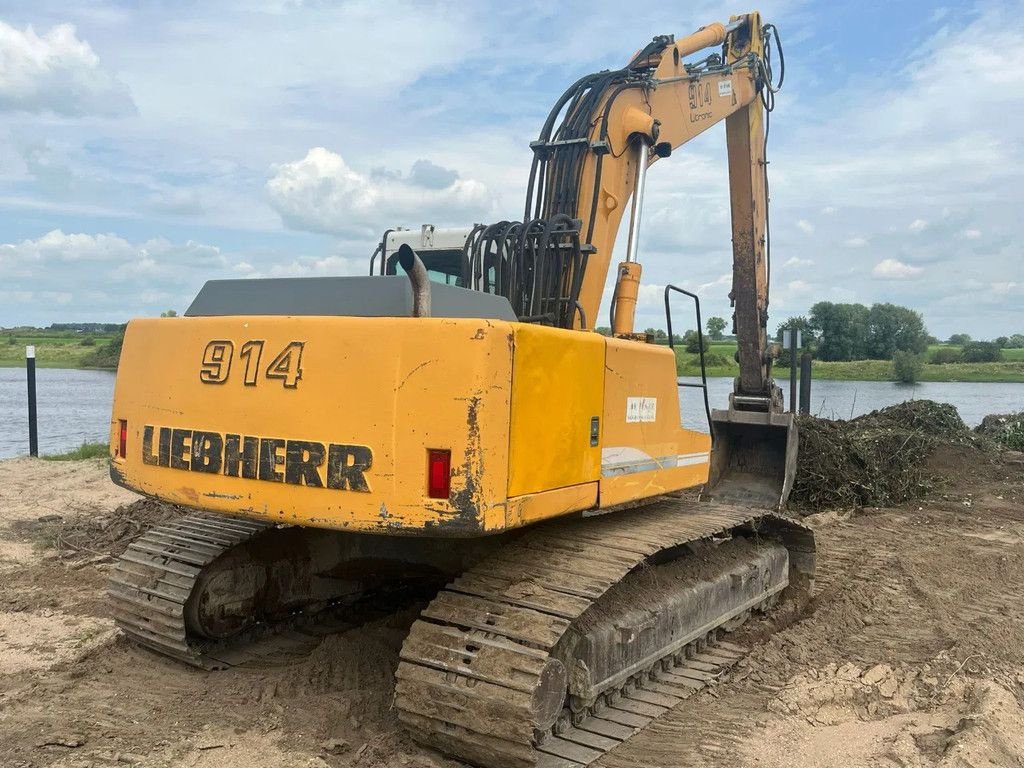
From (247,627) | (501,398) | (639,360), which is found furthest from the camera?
Result: (247,627)

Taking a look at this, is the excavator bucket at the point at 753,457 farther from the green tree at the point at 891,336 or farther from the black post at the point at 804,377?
the green tree at the point at 891,336

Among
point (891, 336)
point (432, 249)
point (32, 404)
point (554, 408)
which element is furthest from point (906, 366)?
point (554, 408)

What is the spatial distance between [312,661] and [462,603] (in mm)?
1332

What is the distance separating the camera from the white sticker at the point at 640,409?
438cm

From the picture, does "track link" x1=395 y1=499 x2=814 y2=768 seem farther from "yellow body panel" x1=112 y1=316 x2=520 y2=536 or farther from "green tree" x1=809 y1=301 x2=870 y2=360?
"green tree" x1=809 y1=301 x2=870 y2=360

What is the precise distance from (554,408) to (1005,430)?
13080 millimetres

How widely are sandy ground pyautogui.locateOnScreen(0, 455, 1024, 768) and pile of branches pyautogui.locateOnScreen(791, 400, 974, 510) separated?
120 inches

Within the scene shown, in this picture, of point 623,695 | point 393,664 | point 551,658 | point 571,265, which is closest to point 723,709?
point 623,695

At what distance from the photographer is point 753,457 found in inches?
351

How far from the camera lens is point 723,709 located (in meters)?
4.43

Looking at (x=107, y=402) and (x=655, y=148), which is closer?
(x=655, y=148)

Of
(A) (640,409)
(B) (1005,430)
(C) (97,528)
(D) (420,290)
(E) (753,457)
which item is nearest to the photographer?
(D) (420,290)

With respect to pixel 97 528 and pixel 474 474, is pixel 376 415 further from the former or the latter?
pixel 97 528

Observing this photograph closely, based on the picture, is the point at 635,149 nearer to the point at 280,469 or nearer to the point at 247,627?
the point at 280,469
